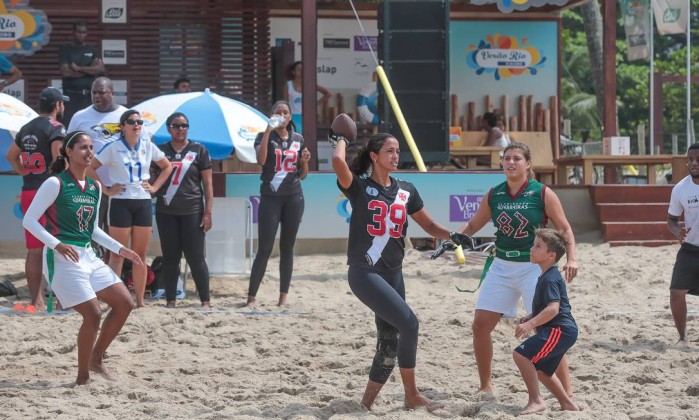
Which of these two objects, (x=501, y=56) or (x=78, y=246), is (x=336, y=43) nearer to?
(x=501, y=56)

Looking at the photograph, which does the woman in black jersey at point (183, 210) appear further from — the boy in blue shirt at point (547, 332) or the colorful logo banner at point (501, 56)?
the colorful logo banner at point (501, 56)

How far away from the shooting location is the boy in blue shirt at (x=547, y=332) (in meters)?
6.00

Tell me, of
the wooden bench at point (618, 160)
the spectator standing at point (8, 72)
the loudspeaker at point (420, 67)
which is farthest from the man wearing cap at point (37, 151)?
the wooden bench at point (618, 160)

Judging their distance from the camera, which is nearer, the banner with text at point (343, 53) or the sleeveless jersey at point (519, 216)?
the sleeveless jersey at point (519, 216)

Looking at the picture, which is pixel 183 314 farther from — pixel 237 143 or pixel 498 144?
pixel 498 144

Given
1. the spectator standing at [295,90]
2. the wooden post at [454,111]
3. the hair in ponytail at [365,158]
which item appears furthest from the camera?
the wooden post at [454,111]

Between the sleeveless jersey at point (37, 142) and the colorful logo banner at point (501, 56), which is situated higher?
the colorful logo banner at point (501, 56)

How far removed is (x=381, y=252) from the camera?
6098 millimetres

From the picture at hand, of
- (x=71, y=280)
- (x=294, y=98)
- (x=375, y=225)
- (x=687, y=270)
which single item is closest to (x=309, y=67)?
(x=294, y=98)

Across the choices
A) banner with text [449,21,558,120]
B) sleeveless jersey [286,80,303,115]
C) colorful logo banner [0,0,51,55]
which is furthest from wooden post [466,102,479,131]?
colorful logo banner [0,0,51,55]

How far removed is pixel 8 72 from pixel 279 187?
7.14m

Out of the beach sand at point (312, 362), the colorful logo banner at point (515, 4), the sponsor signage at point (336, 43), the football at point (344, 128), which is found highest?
the colorful logo banner at point (515, 4)

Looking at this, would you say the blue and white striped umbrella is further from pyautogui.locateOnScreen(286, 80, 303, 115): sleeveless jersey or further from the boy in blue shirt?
the boy in blue shirt

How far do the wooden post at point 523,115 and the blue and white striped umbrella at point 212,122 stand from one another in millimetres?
7632
